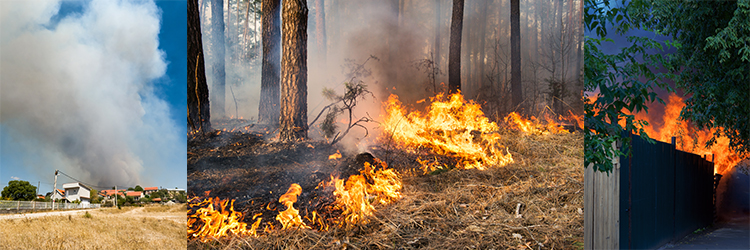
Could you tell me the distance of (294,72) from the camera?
220 cm

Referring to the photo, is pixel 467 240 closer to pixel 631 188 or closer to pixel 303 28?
pixel 303 28

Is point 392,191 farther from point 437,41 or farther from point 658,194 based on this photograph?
point 658,194

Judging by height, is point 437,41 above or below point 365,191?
above

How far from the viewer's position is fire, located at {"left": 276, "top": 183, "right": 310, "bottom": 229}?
2027 millimetres

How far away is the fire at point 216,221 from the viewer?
199 cm

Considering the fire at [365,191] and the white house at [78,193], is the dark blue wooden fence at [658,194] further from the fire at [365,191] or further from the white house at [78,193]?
Answer: the white house at [78,193]

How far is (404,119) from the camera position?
7.38ft

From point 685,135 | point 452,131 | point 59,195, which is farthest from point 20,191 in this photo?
point 685,135

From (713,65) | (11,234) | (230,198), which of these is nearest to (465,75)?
(230,198)

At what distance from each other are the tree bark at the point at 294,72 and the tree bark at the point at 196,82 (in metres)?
0.45

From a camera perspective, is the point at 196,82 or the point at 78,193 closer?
the point at 196,82

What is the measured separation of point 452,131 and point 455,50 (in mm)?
537

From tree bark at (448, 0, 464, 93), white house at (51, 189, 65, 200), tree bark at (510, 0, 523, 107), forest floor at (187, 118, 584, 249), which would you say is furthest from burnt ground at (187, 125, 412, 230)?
white house at (51, 189, 65, 200)

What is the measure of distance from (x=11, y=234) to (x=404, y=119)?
5.79m
